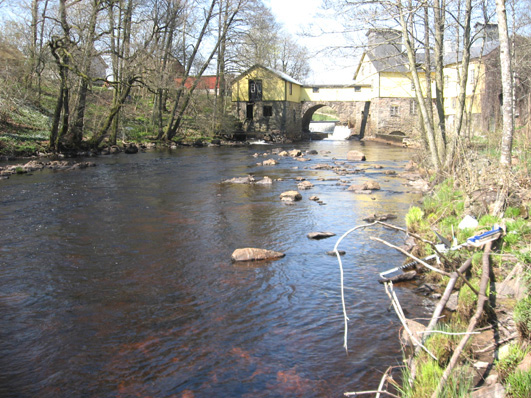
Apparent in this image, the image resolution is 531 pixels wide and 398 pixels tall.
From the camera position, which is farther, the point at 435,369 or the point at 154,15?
the point at 154,15

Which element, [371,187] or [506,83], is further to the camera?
[371,187]

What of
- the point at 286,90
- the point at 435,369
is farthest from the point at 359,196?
the point at 286,90

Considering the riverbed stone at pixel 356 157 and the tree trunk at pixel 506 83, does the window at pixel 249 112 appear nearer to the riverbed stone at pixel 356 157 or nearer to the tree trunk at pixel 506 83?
the riverbed stone at pixel 356 157

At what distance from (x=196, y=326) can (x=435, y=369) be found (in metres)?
Result: 2.99

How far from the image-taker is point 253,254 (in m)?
8.70

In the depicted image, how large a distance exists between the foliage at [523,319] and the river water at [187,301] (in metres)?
1.29

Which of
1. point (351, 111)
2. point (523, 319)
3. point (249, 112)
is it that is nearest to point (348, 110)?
point (351, 111)

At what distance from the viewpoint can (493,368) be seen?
4.56 metres

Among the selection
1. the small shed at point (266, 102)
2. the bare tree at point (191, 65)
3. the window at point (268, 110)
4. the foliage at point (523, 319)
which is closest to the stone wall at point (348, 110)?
the small shed at point (266, 102)

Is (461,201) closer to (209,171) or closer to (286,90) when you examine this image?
(209,171)

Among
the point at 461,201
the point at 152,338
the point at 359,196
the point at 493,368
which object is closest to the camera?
the point at 493,368

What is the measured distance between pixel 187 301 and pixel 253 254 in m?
2.11

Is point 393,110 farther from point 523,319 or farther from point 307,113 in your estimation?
point 523,319

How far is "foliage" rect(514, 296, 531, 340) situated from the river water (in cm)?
129
